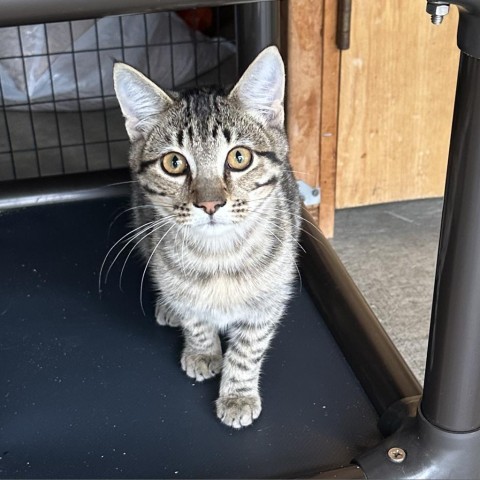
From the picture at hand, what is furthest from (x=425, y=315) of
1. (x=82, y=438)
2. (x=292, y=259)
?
(x=82, y=438)

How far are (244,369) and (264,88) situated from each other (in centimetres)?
54

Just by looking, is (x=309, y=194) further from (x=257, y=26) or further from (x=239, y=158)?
(x=239, y=158)

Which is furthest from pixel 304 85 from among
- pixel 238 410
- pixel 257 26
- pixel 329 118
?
pixel 238 410

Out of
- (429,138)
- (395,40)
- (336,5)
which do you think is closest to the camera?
(336,5)

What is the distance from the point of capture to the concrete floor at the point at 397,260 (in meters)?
2.06

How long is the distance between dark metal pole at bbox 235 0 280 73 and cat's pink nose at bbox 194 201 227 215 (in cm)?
78

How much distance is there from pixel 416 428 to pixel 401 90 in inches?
48.3

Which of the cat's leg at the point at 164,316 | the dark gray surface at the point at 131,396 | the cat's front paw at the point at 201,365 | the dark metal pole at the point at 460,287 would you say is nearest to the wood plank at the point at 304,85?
the dark gray surface at the point at 131,396

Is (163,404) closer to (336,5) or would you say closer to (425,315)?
(425,315)

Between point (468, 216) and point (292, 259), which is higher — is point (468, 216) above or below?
above

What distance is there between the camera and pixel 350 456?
Answer: 1344 mm

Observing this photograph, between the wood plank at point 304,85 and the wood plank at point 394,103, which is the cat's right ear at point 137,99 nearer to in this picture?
the wood plank at point 304,85

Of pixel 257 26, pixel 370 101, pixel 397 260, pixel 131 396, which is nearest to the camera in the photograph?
pixel 131 396

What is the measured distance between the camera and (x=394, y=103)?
2.25 metres
